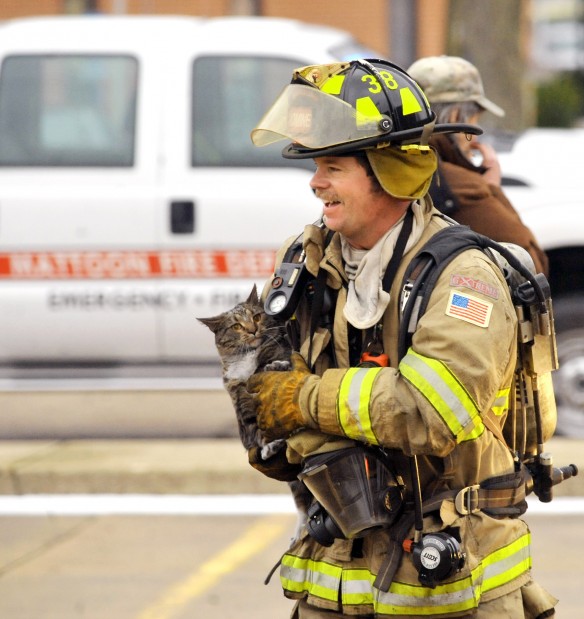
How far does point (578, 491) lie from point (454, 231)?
3.88 meters

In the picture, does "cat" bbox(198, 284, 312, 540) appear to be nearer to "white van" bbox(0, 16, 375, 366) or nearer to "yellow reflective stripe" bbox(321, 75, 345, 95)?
"yellow reflective stripe" bbox(321, 75, 345, 95)

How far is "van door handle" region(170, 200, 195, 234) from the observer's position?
6.59 metres

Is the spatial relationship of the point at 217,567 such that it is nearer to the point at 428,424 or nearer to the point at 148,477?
the point at 148,477

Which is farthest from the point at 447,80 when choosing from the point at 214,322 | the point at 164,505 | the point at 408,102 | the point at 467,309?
the point at 164,505

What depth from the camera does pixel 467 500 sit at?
99.7 inches

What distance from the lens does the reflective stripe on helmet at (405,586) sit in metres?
2.53

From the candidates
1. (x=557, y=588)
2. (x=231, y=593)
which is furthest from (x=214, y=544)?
(x=557, y=588)

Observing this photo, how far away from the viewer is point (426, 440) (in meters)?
2.38

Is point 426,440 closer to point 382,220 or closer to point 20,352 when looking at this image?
point 382,220

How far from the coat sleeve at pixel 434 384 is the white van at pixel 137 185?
4.13 m

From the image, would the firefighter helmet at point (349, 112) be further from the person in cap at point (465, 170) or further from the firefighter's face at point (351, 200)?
the person in cap at point (465, 170)

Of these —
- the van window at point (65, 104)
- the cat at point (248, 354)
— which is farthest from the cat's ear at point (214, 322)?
the van window at point (65, 104)

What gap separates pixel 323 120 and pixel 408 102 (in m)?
0.18

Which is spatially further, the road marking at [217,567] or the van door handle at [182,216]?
the van door handle at [182,216]
